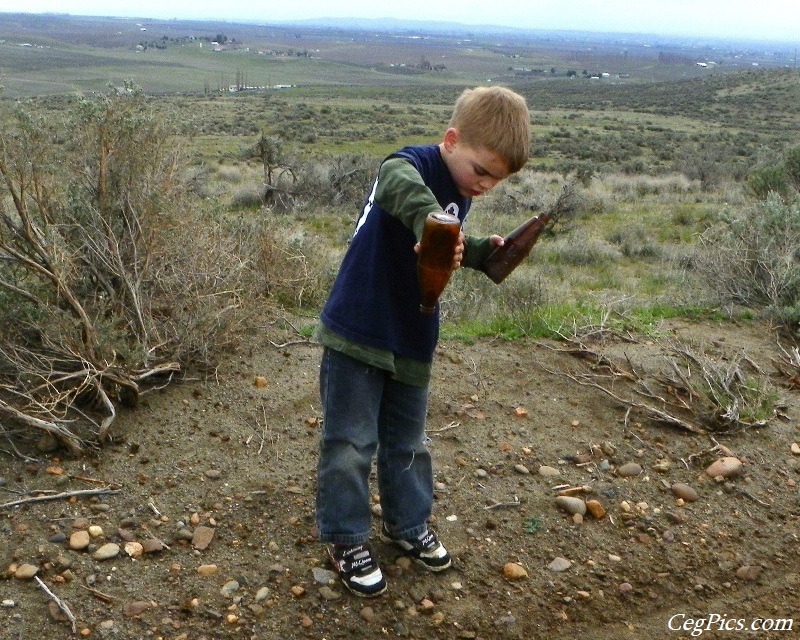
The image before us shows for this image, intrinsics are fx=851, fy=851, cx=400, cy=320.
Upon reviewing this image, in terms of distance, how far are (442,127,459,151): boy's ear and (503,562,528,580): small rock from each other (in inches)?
58.6

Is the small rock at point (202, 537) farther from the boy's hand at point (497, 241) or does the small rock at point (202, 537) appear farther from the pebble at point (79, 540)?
the boy's hand at point (497, 241)

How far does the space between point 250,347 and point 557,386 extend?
62.9 inches

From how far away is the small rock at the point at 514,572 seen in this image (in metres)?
3.00

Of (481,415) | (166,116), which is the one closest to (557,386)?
(481,415)

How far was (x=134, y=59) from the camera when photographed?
272 ft

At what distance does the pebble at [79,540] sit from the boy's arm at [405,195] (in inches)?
61.8

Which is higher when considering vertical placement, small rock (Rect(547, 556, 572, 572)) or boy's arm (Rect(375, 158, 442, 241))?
boy's arm (Rect(375, 158, 442, 241))

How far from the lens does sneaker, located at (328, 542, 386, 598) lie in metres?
2.80

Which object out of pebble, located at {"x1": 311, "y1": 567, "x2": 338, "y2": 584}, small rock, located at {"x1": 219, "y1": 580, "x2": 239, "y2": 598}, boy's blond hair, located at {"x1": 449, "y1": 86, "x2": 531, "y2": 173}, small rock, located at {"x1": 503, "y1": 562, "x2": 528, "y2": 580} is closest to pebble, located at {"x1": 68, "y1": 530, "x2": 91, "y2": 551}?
small rock, located at {"x1": 219, "y1": 580, "x2": 239, "y2": 598}

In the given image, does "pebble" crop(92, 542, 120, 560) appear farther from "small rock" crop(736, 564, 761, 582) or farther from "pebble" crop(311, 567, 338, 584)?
"small rock" crop(736, 564, 761, 582)

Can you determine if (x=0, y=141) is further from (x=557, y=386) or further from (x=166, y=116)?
(x=557, y=386)

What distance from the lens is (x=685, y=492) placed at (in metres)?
3.54

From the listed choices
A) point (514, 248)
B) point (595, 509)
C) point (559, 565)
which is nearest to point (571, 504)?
point (595, 509)

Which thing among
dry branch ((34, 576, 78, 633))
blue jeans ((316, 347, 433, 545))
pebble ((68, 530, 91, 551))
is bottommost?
dry branch ((34, 576, 78, 633))
